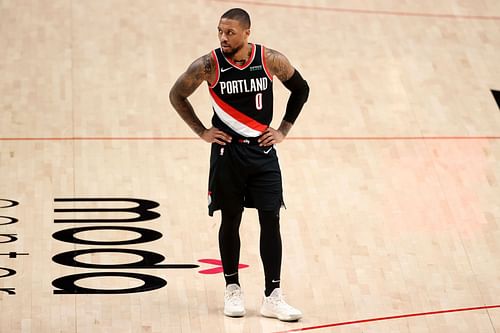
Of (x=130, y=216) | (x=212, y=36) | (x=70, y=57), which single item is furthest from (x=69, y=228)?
(x=212, y=36)

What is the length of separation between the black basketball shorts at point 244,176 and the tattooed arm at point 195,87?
6 centimetres

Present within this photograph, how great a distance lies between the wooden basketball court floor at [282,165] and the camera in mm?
5379

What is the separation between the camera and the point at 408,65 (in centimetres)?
793

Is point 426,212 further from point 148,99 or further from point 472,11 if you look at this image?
point 472,11

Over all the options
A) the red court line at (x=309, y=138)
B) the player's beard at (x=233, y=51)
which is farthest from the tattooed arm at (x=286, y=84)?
the red court line at (x=309, y=138)

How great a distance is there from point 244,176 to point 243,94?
0.42 m

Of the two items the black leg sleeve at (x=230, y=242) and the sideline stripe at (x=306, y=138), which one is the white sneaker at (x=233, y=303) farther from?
the sideline stripe at (x=306, y=138)

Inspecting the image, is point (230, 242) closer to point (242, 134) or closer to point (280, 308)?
point (280, 308)

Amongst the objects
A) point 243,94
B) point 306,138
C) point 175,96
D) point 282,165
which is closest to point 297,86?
point 243,94

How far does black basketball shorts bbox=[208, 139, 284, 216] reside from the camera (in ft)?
16.2

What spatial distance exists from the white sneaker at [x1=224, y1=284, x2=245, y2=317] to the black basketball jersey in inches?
32.8

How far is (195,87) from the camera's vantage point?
495cm

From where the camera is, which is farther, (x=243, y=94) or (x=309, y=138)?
(x=309, y=138)

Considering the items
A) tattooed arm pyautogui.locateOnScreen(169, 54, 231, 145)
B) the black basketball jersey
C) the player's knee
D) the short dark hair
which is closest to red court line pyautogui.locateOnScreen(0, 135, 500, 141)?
tattooed arm pyautogui.locateOnScreen(169, 54, 231, 145)
